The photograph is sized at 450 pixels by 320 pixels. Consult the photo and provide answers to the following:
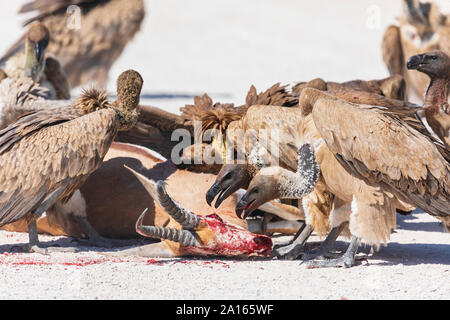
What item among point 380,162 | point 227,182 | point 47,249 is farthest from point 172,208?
point 380,162

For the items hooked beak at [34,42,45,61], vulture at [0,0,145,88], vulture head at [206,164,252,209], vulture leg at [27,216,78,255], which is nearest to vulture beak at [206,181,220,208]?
vulture head at [206,164,252,209]

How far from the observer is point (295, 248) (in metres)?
5.79

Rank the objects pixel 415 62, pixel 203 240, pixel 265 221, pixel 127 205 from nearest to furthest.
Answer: pixel 203 240, pixel 127 205, pixel 265 221, pixel 415 62

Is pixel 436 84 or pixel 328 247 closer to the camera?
pixel 328 247

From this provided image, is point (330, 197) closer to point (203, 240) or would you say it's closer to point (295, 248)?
point (295, 248)

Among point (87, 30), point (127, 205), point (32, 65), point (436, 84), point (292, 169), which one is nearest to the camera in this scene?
point (292, 169)

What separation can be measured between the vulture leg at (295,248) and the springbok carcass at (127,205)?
13.0 inches

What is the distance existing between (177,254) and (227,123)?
1244mm

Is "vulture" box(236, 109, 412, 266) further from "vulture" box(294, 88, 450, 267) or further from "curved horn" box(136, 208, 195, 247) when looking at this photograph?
"curved horn" box(136, 208, 195, 247)

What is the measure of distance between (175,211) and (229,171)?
584 millimetres

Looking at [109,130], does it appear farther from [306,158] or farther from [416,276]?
[416,276]

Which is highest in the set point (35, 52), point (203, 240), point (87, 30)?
point (87, 30)

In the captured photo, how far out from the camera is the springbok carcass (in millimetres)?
6137
